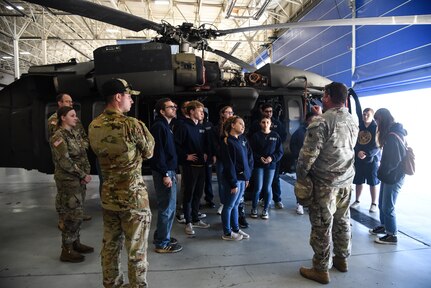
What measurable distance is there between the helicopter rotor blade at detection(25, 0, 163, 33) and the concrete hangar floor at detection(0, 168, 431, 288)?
9.46 feet

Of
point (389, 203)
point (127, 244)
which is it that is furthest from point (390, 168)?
point (127, 244)

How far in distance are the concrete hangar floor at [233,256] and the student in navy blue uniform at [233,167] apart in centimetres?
36

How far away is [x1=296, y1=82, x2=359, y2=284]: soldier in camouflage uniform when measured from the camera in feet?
9.37

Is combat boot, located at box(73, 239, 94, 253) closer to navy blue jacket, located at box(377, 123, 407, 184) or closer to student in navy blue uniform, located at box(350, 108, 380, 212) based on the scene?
navy blue jacket, located at box(377, 123, 407, 184)

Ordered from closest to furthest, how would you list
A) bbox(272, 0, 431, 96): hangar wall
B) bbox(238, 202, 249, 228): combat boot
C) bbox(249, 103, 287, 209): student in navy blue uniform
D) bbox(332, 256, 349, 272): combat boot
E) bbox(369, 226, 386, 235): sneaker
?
bbox(332, 256, 349, 272): combat boot, bbox(369, 226, 386, 235): sneaker, bbox(238, 202, 249, 228): combat boot, bbox(249, 103, 287, 209): student in navy blue uniform, bbox(272, 0, 431, 96): hangar wall

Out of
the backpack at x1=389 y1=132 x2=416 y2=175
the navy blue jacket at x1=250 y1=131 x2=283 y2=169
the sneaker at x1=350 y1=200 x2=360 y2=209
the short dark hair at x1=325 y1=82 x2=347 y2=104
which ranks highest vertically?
the short dark hair at x1=325 y1=82 x2=347 y2=104

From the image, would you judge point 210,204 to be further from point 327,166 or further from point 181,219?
point 327,166

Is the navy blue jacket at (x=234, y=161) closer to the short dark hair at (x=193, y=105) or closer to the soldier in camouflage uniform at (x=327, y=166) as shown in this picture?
the short dark hair at (x=193, y=105)

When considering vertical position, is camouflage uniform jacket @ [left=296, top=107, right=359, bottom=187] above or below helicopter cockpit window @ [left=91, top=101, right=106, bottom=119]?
below

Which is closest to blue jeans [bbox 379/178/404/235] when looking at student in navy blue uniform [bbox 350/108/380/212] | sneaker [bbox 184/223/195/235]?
student in navy blue uniform [bbox 350/108/380/212]

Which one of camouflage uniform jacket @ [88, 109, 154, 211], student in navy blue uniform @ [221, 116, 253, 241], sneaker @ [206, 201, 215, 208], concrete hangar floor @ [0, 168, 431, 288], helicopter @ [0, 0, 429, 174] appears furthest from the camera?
sneaker @ [206, 201, 215, 208]

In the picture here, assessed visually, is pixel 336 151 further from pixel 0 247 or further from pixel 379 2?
pixel 379 2

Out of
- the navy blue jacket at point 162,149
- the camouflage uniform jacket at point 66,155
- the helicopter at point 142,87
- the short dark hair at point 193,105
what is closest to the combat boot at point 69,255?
the camouflage uniform jacket at point 66,155

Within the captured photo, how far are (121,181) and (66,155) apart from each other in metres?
1.19
